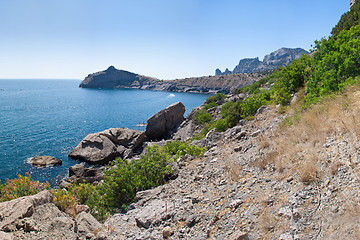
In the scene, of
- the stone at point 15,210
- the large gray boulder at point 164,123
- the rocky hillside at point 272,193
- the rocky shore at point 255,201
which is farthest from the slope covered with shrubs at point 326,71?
the large gray boulder at point 164,123

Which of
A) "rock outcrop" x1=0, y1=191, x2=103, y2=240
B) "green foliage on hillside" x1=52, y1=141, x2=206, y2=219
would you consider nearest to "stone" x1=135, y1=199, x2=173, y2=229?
"rock outcrop" x1=0, y1=191, x2=103, y2=240

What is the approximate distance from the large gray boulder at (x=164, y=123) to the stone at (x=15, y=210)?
38.5 metres

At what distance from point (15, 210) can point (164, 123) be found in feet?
134

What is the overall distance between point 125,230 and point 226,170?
190 inches

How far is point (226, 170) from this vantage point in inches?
362

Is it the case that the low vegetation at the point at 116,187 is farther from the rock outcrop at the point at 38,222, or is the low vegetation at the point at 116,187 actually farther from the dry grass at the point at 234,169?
the dry grass at the point at 234,169

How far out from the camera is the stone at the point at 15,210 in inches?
258

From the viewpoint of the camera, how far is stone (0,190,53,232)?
656 cm

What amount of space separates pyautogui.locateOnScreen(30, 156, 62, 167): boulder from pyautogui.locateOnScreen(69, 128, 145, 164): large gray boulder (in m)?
2.82

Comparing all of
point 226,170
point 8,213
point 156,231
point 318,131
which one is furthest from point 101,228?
point 318,131

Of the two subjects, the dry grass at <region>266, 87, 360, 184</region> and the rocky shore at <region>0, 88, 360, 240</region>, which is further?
the dry grass at <region>266, 87, 360, 184</region>

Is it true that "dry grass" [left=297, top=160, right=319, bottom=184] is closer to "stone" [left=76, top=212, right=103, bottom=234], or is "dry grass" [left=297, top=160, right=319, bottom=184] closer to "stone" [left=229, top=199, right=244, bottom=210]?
"stone" [left=229, top=199, right=244, bottom=210]

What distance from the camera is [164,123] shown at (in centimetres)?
4791

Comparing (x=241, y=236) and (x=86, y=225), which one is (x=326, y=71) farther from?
(x=86, y=225)
